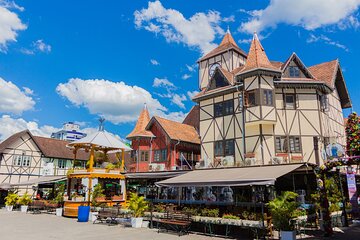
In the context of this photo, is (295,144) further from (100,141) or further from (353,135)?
(100,141)

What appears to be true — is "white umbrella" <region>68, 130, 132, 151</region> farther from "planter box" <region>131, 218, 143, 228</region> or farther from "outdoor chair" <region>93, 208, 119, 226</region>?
"planter box" <region>131, 218, 143, 228</region>

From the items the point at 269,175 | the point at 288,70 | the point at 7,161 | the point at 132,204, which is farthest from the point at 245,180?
the point at 7,161

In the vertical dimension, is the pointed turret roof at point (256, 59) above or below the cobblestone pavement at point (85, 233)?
above

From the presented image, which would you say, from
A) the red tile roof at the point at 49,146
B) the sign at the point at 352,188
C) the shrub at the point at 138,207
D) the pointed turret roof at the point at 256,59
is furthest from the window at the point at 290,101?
the red tile roof at the point at 49,146

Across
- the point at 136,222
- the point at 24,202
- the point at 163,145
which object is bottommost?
the point at 136,222

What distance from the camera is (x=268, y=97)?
20828 mm

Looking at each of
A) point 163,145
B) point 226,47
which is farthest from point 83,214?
point 226,47

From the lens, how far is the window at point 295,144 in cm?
2083

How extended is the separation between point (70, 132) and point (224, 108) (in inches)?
4456

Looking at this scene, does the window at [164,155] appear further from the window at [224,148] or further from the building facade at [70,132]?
the building facade at [70,132]

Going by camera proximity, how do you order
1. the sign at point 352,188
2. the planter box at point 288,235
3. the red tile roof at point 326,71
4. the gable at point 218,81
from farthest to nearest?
1. the gable at point 218,81
2. the red tile roof at point 326,71
3. the sign at point 352,188
4. the planter box at point 288,235

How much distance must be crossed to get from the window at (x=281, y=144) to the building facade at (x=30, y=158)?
24161 mm

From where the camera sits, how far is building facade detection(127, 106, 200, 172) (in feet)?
86.8

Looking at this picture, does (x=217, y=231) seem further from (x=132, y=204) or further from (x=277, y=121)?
(x=277, y=121)
